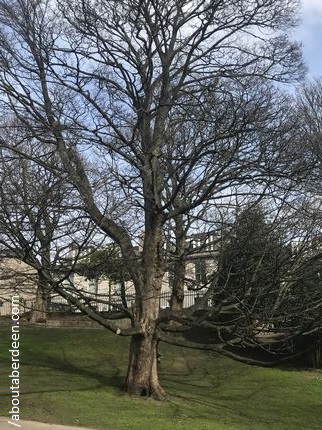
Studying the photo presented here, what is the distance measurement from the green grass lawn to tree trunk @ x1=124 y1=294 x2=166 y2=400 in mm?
278

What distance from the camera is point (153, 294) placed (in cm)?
1077

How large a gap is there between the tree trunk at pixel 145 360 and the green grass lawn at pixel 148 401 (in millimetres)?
278

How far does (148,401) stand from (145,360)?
0.81 metres

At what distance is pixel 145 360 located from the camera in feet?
34.2

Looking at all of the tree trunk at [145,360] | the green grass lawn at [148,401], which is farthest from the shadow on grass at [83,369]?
the tree trunk at [145,360]

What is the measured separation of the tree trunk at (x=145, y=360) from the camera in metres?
10.3

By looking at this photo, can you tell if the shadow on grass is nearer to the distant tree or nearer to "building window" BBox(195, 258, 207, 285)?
"building window" BBox(195, 258, 207, 285)

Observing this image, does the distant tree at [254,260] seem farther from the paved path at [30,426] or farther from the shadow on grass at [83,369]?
the paved path at [30,426]

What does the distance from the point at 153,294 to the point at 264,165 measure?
3523 mm

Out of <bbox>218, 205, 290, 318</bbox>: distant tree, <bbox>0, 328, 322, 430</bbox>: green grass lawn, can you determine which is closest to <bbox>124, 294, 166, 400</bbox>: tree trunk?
<bbox>0, 328, 322, 430</bbox>: green grass lawn

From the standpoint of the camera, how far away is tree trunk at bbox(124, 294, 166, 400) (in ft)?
33.9

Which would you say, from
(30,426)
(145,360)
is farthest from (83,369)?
(30,426)

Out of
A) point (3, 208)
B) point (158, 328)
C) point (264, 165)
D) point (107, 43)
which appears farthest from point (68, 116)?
point (158, 328)

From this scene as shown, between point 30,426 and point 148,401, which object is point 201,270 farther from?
point 30,426
